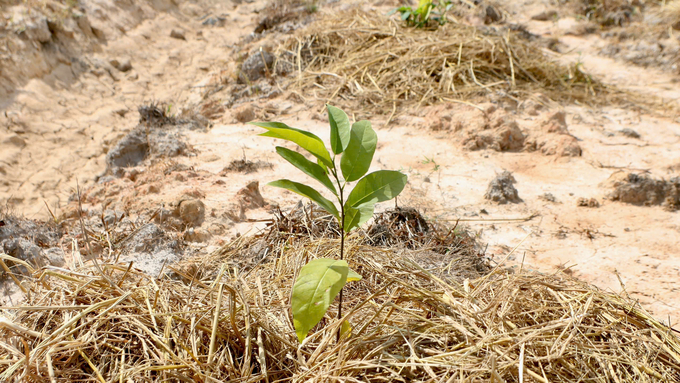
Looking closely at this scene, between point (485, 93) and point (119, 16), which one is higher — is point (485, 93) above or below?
below

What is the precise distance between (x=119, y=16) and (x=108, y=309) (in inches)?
221

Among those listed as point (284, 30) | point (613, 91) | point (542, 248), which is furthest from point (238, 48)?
point (542, 248)

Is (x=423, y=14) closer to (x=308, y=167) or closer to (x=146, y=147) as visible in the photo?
(x=146, y=147)

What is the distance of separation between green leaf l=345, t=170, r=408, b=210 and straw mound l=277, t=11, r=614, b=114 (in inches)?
116

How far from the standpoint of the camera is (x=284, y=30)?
5766 mm

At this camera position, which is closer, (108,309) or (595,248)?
(108,309)

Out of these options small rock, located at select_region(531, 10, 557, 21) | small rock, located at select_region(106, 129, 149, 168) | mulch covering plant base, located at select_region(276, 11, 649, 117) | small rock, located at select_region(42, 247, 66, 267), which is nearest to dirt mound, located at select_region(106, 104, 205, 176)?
small rock, located at select_region(106, 129, 149, 168)

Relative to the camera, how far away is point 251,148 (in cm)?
351

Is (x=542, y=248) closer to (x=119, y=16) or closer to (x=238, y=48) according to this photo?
(x=238, y=48)

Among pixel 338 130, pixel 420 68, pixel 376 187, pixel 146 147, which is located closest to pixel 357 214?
pixel 376 187

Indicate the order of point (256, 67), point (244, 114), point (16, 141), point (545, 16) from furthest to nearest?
1. point (545, 16)
2. point (256, 67)
3. point (244, 114)
4. point (16, 141)

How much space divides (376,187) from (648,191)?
2.43 metres

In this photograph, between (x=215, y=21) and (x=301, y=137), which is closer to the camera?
(x=301, y=137)

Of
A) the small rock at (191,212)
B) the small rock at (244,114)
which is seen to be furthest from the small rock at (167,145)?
the small rock at (191,212)
